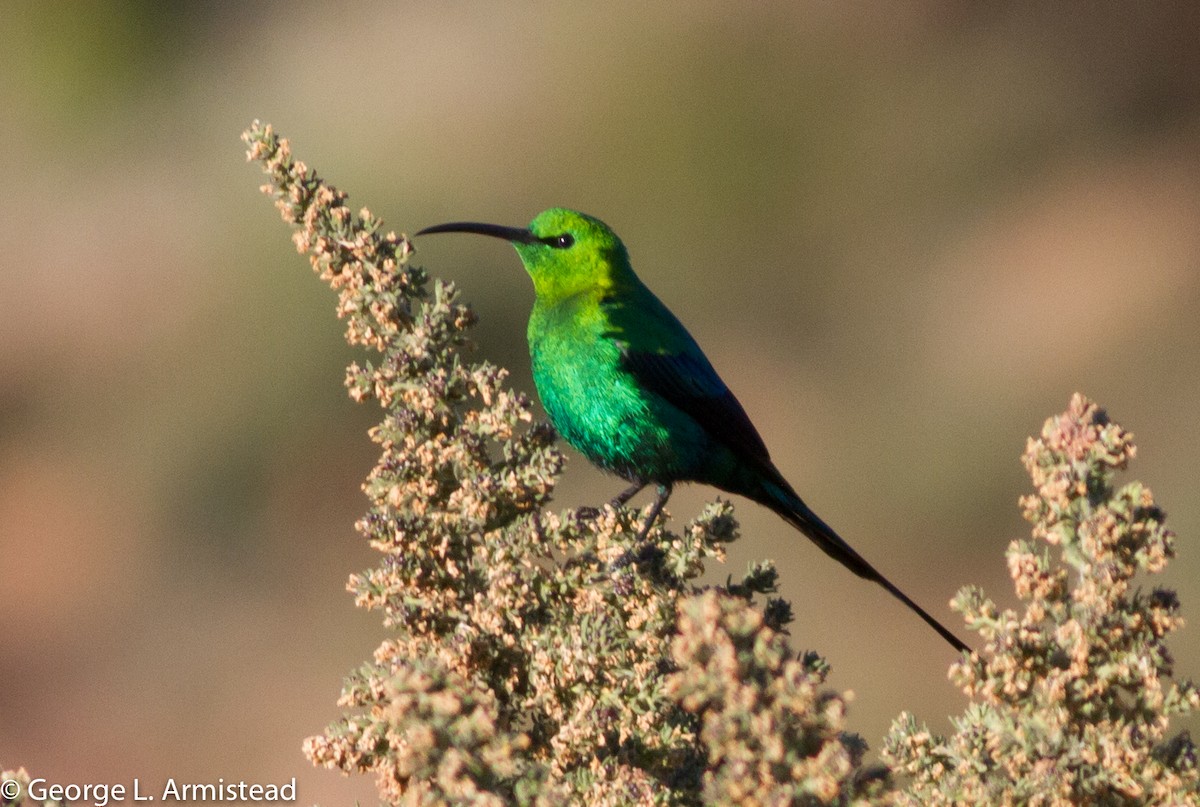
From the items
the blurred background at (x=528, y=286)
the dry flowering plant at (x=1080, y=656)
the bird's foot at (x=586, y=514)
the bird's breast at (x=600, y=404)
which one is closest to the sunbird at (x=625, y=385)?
the bird's breast at (x=600, y=404)

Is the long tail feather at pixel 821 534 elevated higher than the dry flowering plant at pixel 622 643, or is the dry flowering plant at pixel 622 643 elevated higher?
the long tail feather at pixel 821 534

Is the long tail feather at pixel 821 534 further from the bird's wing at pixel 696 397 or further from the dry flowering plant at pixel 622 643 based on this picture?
the dry flowering plant at pixel 622 643

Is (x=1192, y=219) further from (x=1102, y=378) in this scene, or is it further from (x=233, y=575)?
(x=233, y=575)

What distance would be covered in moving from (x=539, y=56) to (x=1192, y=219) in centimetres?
464

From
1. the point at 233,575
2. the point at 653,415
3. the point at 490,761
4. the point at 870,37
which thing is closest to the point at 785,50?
the point at 870,37

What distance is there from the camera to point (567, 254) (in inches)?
184

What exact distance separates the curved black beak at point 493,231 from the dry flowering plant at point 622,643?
166 centimetres

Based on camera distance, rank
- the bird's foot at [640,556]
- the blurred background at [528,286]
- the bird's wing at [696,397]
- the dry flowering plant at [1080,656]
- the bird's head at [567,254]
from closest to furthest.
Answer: the dry flowering plant at [1080,656], the bird's foot at [640,556], the bird's wing at [696,397], the bird's head at [567,254], the blurred background at [528,286]

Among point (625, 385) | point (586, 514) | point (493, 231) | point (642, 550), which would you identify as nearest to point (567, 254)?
point (493, 231)

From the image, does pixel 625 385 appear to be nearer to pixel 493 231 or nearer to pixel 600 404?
pixel 600 404

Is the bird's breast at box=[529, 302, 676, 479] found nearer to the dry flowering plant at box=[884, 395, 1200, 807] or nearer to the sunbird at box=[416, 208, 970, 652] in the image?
the sunbird at box=[416, 208, 970, 652]

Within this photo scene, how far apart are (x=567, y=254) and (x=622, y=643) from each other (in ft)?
8.57

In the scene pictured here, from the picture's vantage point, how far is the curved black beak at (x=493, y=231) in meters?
4.21

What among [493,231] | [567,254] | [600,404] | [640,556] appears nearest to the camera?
[640,556]
